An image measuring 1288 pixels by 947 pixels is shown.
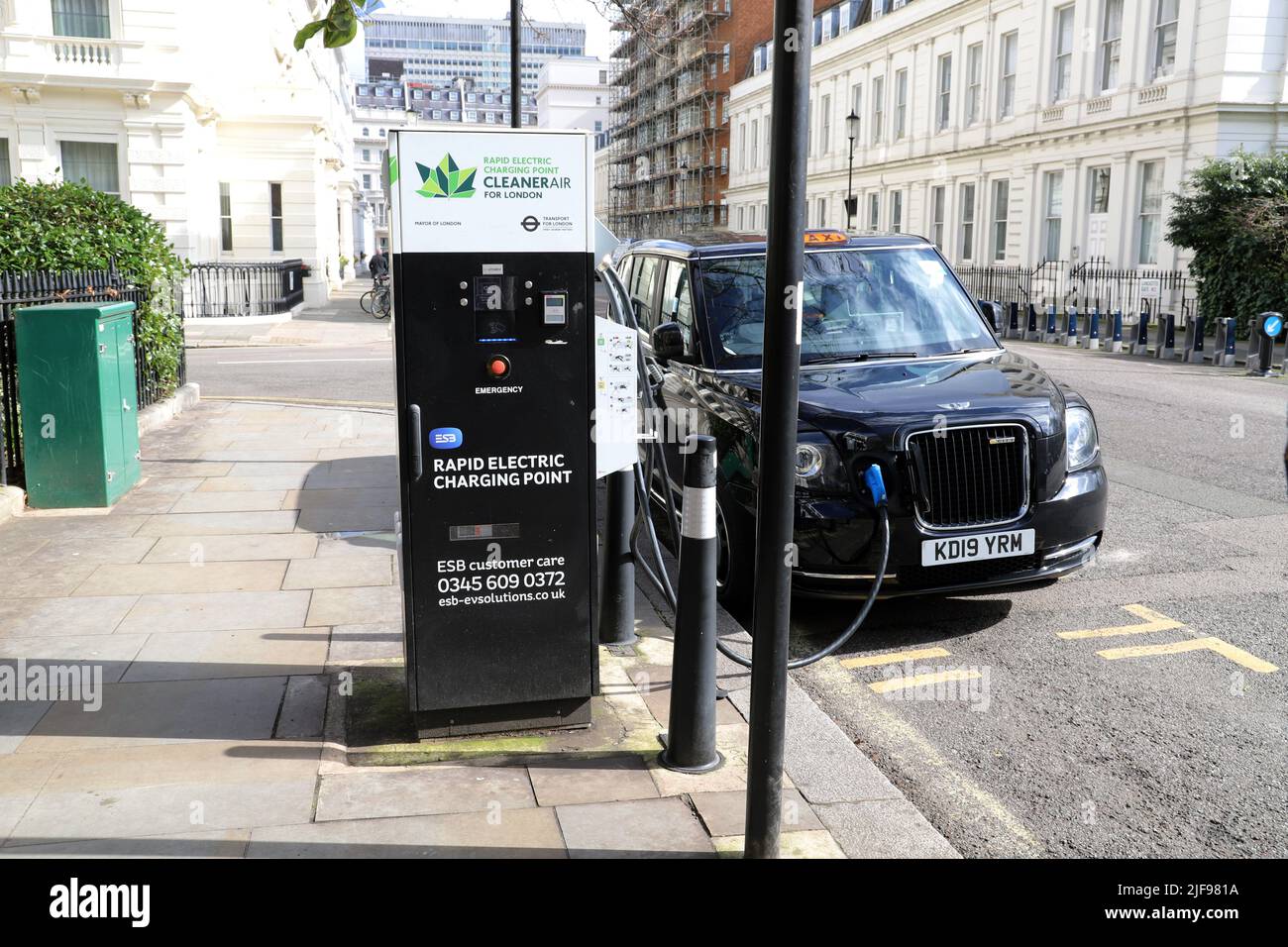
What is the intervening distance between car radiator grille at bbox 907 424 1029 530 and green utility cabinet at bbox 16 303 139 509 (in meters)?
5.57

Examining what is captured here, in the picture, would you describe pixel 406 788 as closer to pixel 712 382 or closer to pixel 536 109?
pixel 712 382

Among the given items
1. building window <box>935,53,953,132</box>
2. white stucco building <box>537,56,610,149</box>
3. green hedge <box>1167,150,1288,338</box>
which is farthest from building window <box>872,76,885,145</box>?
white stucco building <box>537,56,610,149</box>

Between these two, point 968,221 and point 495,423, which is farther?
point 968,221

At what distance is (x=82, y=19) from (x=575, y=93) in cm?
8959

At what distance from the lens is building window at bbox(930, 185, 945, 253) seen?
4175 centimetres

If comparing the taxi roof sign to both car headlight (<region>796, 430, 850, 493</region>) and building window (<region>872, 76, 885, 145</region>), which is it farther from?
building window (<region>872, 76, 885, 145</region>)

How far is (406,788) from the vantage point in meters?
3.81

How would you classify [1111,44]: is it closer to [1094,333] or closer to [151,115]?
[1094,333]

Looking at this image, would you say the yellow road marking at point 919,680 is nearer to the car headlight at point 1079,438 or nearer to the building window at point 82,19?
the car headlight at point 1079,438

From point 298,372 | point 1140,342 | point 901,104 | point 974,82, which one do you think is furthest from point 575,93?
point 298,372

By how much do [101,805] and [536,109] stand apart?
108221mm

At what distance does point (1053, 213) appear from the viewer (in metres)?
33.9

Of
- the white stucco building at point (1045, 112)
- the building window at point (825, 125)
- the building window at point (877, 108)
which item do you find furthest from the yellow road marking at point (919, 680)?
the building window at point (825, 125)

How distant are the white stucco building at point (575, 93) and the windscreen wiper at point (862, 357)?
105m
